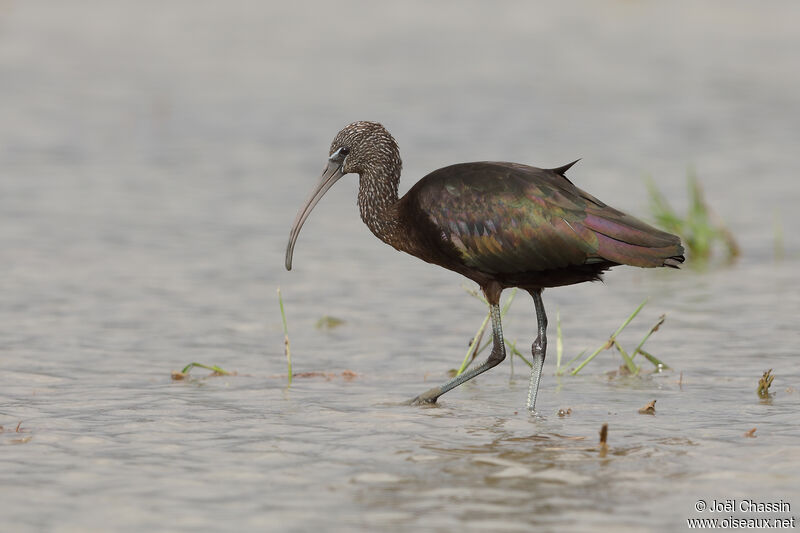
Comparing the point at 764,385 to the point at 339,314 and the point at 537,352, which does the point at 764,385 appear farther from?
the point at 339,314

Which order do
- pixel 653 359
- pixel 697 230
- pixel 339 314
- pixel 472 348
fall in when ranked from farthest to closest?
pixel 697 230 → pixel 339 314 → pixel 472 348 → pixel 653 359

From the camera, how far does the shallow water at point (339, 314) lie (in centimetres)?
577

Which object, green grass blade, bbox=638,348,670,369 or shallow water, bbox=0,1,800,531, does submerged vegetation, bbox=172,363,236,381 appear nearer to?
shallow water, bbox=0,1,800,531

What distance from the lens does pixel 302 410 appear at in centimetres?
729

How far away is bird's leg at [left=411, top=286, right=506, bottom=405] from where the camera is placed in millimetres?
7469

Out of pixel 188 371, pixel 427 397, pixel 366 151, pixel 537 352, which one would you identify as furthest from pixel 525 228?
pixel 188 371

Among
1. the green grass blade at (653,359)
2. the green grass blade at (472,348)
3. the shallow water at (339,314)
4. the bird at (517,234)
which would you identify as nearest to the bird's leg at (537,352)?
the bird at (517,234)

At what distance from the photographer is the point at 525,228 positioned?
284 inches

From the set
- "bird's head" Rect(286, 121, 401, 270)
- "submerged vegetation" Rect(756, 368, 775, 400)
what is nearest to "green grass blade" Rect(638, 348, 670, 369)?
"submerged vegetation" Rect(756, 368, 775, 400)

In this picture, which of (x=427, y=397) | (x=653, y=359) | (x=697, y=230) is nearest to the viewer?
(x=427, y=397)

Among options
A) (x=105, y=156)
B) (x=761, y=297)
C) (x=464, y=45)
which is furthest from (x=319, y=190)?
(x=464, y=45)

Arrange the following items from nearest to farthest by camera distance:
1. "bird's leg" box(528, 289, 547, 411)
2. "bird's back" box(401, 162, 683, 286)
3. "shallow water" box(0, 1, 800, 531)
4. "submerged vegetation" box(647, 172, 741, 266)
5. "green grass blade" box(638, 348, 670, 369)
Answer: "shallow water" box(0, 1, 800, 531) → "bird's back" box(401, 162, 683, 286) → "bird's leg" box(528, 289, 547, 411) → "green grass blade" box(638, 348, 670, 369) → "submerged vegetation" box(647, 172, 741, 266)

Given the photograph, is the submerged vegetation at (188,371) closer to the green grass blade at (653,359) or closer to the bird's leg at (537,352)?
the bird's leg at (537,352)

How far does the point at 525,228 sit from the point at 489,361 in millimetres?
912
